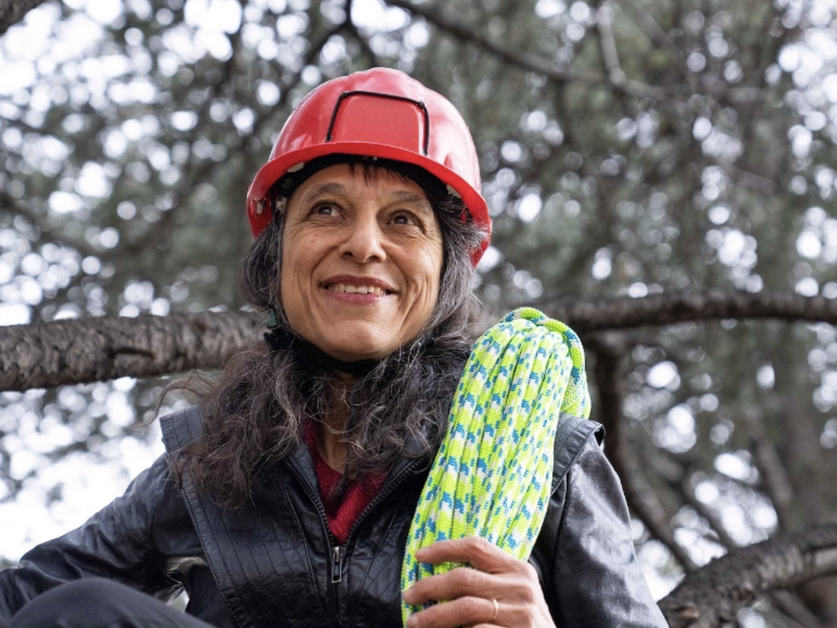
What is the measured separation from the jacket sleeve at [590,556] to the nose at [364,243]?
535 millimetres

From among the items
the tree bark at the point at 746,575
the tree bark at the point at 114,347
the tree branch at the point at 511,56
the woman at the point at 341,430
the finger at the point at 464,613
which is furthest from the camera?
the tree branch at the point at 511,56

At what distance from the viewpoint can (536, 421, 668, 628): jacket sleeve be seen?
192 centimetres

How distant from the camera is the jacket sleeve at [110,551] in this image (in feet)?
7.41

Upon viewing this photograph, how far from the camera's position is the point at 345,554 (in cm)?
199

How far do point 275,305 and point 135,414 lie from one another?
8.86 ft

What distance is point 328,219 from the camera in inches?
90.2

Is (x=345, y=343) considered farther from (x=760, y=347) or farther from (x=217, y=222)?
(x=760, y=347)

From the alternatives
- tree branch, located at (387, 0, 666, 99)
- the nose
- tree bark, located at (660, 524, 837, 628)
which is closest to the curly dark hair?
the nose

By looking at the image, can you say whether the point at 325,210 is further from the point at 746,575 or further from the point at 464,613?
the point at 746,575

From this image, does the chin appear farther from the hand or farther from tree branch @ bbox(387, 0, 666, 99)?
tree branch @ bbox(387, 0, 666, 99)

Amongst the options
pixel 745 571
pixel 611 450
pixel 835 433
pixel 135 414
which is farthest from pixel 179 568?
pixel 835 433

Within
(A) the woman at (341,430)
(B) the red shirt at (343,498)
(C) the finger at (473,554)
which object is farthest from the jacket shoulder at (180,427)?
(C) the finger at (473,554)

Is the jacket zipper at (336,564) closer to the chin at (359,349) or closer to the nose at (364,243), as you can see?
the chin at (359,349)

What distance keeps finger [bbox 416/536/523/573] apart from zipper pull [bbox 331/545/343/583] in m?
0.24
